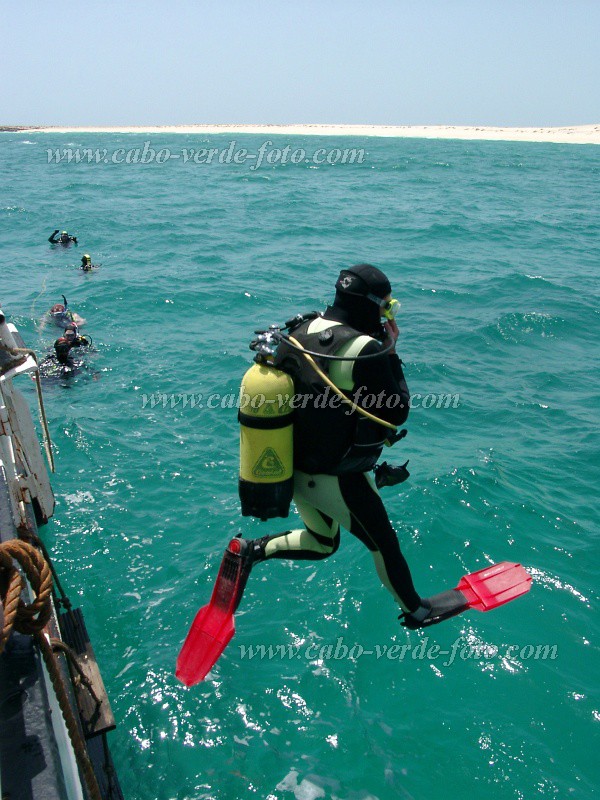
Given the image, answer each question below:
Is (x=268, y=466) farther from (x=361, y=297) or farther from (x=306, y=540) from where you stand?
(x=361, y=297)

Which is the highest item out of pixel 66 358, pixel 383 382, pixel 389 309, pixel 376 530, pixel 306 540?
pixel 389 309

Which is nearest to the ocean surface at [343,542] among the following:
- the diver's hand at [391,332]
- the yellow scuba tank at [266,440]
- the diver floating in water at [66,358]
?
the diver floating in water at [66,358]

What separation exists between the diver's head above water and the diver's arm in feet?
0.84

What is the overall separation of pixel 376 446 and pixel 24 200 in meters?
31.8

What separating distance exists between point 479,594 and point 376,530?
44.0 inches

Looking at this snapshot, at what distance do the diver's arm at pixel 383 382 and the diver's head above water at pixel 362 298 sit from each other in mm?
255

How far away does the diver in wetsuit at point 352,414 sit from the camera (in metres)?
3.79

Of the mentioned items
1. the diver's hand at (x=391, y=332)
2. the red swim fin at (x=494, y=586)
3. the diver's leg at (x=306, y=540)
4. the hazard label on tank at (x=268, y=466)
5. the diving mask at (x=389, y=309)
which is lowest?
the red swim fin at (x=494, y=586)

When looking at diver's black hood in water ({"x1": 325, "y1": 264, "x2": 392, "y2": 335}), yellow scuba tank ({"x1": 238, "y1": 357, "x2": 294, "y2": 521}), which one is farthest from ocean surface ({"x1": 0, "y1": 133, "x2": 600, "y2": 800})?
diver's black hood in water ({"x1": 325, "y1": 264, "x2": 392, "y2": 335})

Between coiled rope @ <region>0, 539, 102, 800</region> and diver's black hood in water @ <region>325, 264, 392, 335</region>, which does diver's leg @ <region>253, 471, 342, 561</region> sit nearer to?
diver's black hood in water @ <region>325, 264, 392, 335</region>

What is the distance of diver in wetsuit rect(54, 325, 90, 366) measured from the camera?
10.8 metres

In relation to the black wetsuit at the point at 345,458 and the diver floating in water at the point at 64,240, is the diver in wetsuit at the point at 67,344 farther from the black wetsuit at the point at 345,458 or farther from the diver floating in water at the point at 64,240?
the diver floating in water at the point at 64,240

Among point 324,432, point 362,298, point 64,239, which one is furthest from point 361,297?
point 64,239

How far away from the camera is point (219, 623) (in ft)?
14.9
